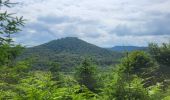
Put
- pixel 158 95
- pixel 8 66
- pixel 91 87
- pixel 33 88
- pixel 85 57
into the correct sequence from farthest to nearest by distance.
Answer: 1. pixel 85 57
2. pixel 91 87
3. pixel 8 66
4. pixel 158 95
5. pixel 33 88

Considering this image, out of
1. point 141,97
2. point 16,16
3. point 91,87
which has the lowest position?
point 91,87

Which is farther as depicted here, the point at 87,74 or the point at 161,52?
the point at 161,52

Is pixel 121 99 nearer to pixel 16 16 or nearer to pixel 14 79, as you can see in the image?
pixel 14 79

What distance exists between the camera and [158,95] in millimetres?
10703

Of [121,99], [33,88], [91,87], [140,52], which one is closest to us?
[33,88]

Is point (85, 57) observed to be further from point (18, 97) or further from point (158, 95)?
point (18, 97)

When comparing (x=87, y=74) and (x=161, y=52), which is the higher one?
(x=161, y=52)

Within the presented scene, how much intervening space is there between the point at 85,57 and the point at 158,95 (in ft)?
106

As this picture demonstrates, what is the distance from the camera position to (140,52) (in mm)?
63000

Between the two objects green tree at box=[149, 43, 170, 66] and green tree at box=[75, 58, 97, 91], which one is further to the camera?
green tree at box=[149, 43, 170, 66]

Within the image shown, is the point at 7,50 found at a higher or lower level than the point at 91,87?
higher

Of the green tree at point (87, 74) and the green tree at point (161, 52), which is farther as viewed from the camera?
the green tree at point (161, 52)

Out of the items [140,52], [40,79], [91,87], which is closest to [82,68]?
[91,87]

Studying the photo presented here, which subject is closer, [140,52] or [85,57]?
[85,57]
